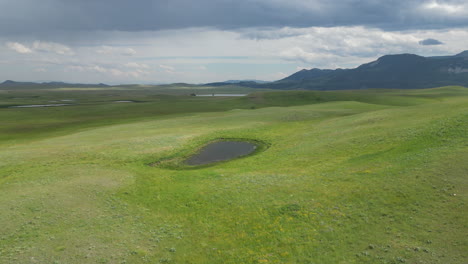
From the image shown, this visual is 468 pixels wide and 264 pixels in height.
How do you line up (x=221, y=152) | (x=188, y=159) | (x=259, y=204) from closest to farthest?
(x=259, y=204), (x=188, y=159), (x=221, y=152)

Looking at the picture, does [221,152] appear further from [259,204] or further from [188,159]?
[259,204]

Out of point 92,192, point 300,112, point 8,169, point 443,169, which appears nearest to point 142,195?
point 92,192

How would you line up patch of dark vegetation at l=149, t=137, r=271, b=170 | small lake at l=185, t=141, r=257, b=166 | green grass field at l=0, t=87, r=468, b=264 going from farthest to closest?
small lake at l=185, t=141, r=257, b=166
patch of dark vegetation at l=149, t=137, r=271, b=170
green grass field at l=0, t=87, r=468, b=264

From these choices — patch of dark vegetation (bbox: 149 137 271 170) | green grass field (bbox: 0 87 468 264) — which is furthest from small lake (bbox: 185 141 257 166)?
green grass field (bbox: 0 87 468 264)

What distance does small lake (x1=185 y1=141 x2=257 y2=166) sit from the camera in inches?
1831

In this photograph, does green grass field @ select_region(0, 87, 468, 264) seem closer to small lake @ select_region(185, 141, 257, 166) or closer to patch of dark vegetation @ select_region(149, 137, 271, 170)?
patch of dark vegetation @ select_region(149, 137, 271, 170)

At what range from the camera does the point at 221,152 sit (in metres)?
50.8

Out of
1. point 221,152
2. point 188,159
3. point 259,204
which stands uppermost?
point 221,152

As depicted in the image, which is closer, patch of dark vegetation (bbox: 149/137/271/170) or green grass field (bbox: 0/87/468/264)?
green grass field (bbox: 0/87/468/264)

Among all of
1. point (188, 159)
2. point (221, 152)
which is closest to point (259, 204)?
point (188, 159)

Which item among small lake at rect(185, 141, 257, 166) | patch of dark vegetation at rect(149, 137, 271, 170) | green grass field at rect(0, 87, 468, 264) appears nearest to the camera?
green grass field at rect(0, 87, 468, 264)

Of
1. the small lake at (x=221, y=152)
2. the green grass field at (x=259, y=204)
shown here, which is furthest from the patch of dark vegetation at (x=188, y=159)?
the green grass field at (x=259, y=204)

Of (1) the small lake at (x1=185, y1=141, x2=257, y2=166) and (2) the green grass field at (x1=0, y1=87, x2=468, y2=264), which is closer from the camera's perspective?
(2) the green grass field at (x1=0, y1=87, x2=468, y2=264)

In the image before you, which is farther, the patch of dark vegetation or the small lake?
the small lake
